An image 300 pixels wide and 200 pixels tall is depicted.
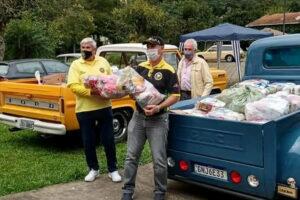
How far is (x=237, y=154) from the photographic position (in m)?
5.00

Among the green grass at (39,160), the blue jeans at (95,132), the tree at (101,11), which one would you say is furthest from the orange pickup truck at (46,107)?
the tree at (101,11)

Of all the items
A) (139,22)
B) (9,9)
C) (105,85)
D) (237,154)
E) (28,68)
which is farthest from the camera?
(139,22)

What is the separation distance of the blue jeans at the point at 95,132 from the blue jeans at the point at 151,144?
880 millimetres

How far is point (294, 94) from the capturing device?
5.75 m

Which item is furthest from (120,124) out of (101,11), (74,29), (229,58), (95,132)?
(101,11)

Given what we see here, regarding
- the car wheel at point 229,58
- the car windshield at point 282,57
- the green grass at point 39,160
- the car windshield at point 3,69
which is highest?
the car windshield at point 282,57

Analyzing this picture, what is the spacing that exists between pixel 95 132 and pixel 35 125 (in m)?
1.70

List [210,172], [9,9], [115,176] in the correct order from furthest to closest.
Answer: [9,9] < [115,176] < [210,172]

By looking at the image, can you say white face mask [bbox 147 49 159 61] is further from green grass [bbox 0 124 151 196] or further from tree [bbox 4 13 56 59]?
tree [bbox 4 13 56 59]

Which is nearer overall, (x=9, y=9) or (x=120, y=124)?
(x=120, y=124)

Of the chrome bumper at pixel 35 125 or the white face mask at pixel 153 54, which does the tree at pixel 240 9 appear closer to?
the chrome bumper at pixel 35 125

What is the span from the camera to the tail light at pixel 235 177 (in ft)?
16.5

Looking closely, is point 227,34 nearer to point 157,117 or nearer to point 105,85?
point 105,85

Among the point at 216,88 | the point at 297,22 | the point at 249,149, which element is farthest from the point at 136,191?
the point at 297,22
